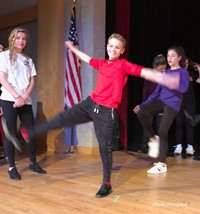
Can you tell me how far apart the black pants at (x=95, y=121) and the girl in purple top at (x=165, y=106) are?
3.18 feet

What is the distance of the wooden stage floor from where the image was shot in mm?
2574

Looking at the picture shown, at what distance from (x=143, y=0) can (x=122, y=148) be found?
2.34m

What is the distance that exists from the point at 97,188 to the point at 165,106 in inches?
45.7

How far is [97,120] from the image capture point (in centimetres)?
290

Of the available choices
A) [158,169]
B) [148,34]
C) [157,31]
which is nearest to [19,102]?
[158,169]

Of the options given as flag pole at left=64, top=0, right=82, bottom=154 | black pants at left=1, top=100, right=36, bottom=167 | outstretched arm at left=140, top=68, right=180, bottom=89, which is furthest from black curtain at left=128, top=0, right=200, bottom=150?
outstretched arm at left=140, top=68, right=180, bottom=89

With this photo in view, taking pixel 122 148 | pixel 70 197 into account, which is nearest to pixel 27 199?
pixel 70 197

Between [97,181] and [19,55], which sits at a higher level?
[19,55]

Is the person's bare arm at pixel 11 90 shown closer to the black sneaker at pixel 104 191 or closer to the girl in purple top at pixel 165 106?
the black sneaker at pixel 104 191

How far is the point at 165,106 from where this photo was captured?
3.73 m

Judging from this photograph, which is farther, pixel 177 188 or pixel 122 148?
pixel 122 148

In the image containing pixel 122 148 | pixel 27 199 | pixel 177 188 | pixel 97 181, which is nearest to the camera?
pixel 27 199

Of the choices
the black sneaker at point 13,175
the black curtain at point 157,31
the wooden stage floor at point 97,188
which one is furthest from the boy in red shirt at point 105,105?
the black curtain at point 157,31

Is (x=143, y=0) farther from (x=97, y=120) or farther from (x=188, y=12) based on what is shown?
(x=97, y=120)
